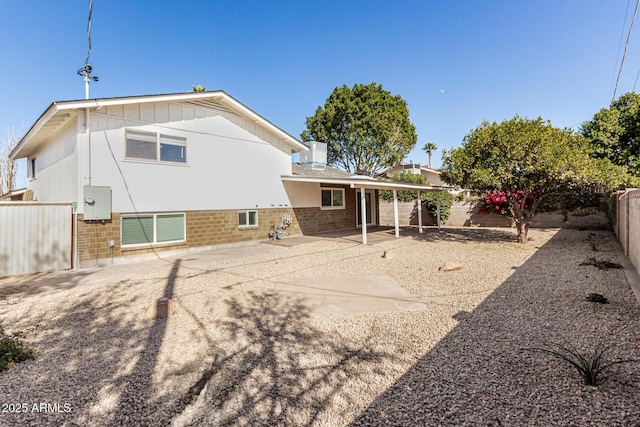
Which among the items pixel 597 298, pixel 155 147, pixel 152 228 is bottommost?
pixel 597 298

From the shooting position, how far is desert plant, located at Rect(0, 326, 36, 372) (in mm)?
3421

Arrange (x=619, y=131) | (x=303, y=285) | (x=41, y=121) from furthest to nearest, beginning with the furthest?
(x=619, y=131) < (x=41, y=121) < (x=303, y=285)

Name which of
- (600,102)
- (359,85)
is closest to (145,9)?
(359,85)

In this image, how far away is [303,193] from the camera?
50.9 ft

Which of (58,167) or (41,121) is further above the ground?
(41,121)

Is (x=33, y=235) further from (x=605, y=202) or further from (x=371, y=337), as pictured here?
Result: (x=605, y=202)

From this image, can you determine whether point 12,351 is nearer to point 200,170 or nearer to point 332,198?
point 200,170

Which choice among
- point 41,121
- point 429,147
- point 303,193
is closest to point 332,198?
point 303,193

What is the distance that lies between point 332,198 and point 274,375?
47.6ft

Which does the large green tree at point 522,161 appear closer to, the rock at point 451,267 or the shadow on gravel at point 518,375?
the rock at point 451,267

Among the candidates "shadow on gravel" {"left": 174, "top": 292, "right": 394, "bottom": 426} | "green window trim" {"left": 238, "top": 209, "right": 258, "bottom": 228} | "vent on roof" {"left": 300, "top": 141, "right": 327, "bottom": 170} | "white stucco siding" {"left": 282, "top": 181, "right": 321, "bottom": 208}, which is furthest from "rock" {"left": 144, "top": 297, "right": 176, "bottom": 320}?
"vent on roof" {"left": 300, "top": 141, "right": 327, "bottom": 170}

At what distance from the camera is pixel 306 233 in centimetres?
1564

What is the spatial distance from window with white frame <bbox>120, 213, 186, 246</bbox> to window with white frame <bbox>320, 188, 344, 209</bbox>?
788cm

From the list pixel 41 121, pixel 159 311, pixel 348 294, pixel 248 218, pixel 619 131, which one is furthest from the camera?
pixel 619 131
